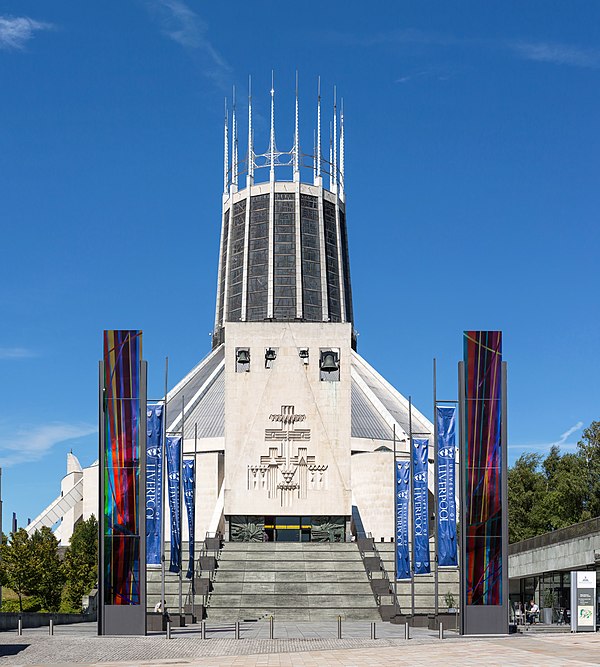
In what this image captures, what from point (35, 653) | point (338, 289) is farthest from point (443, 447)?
point (338, 289)

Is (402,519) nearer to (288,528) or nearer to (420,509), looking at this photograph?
(420,509)

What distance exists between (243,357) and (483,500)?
35.0 meters

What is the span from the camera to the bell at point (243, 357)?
69938mm

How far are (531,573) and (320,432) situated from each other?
584 inches

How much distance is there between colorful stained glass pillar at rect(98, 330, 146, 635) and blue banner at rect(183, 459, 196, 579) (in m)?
12.5

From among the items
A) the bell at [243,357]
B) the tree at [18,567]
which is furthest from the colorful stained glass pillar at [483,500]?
the bell at [243,357]

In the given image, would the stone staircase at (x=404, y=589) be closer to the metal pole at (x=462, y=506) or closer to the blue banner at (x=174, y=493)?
the blue banner at (x=174, y=493)

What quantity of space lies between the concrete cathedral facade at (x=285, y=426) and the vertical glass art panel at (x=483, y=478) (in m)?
18.2

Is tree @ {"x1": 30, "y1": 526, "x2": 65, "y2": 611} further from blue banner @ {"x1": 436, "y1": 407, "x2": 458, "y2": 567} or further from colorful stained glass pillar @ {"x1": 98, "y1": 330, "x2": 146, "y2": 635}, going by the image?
blue banner @ {"x1": 436, "y1": 407, "x2": 458, "y2": 567}

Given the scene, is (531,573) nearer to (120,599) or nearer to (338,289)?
(120,599)

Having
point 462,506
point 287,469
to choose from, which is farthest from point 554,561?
point 462,506

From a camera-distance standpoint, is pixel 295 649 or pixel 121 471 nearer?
pixel 295 649

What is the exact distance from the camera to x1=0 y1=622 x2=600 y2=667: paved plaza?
27.8m

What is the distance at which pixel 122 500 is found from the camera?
36.6 m
